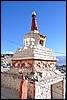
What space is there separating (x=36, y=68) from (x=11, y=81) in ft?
6.21

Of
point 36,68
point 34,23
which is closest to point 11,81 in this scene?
point 36,68

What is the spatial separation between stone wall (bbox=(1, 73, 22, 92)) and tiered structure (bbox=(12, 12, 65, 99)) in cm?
54

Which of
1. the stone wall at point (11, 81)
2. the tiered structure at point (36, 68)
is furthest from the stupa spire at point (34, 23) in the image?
the stone wall at point (11, 81)

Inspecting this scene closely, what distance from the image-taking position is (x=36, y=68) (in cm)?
910

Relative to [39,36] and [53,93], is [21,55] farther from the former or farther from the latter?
[53,93]

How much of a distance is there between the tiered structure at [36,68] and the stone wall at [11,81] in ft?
1.77

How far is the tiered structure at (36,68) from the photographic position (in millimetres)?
7703

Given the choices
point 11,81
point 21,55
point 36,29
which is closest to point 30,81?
point 11,81

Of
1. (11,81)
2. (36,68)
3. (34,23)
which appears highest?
Answer: (34,23)

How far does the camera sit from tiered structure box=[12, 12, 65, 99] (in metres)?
7.70

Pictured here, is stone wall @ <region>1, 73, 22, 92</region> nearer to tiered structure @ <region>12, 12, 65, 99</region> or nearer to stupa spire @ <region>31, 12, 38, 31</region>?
tiered structure @ <region>12, 12, 65, 99</region>

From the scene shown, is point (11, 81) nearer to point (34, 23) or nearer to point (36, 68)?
point (36, 68)

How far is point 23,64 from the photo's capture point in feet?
31.9

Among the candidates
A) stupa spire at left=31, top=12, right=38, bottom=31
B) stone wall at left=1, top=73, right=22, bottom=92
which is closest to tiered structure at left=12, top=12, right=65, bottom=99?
stupa spire at left=31, top=12, right=38, bottom=31
